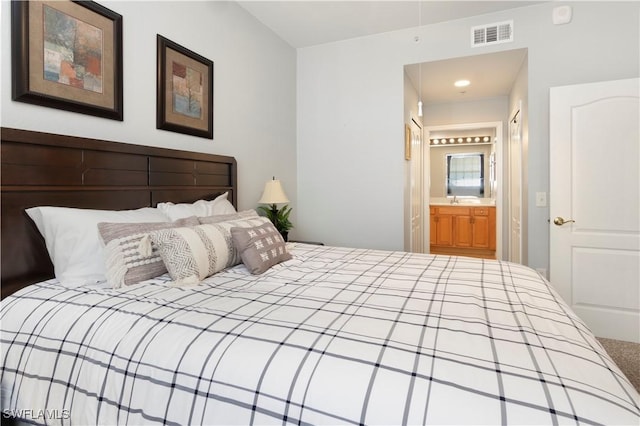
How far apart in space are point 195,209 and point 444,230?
5403 mm

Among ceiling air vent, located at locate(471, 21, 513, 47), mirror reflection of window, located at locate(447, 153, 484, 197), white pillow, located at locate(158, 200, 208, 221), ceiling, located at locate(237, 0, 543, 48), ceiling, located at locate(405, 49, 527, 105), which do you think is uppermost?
ceiling, located at locate(237, 0, 543, 48)

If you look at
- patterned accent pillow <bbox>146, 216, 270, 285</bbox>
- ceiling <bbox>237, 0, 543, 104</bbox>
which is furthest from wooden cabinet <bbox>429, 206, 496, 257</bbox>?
patterned accent pillow <bbox>146, 216, 270, 285</bbox>

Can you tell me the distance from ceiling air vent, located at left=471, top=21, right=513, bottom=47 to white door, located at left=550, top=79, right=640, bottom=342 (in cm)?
70

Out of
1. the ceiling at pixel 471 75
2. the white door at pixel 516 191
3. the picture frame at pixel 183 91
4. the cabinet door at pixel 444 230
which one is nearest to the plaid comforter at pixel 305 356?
the picture frame at pixel 183 91

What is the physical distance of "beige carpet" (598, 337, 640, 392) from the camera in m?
2.16

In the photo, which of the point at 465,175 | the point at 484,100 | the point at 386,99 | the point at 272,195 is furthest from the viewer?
the point at 465,175

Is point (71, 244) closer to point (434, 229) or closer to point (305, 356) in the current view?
point (305, 356)

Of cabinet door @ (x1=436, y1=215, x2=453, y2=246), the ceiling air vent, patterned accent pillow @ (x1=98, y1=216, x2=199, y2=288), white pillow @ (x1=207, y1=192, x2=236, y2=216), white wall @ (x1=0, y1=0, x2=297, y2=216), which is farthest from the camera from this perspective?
cabinet door @ (x1=436, y1=215, x2=453, y2=246)

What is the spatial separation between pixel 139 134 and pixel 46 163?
606 millimetres

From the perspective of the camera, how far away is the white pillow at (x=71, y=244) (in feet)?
4.96

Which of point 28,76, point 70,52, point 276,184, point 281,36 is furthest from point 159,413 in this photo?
point 281,36

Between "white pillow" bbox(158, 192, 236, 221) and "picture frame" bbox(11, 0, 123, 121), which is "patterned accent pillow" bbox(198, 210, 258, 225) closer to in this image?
"white pillow" bbox(158, 192, 236, 221)

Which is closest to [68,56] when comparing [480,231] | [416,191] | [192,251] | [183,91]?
[183,91]

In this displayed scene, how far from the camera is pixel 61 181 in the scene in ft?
5.42
